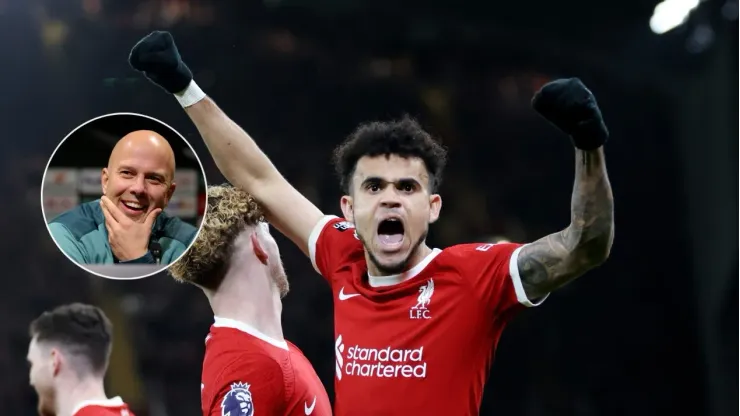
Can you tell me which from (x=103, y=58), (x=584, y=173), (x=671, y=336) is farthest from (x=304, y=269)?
(x=584, y=173)

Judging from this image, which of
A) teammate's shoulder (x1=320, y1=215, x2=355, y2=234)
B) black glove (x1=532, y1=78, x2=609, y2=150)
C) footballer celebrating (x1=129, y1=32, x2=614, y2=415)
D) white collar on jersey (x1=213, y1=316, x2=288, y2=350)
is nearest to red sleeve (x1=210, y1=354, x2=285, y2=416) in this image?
white collar on jersey (x1=213, y1=316, x2=288, y2=350)

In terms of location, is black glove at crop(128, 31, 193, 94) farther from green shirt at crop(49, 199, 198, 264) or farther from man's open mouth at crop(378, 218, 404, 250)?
man's open mouth at crop(378, 218, 404, 250)

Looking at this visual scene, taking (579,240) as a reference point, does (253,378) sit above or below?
below

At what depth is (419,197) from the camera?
2.37m

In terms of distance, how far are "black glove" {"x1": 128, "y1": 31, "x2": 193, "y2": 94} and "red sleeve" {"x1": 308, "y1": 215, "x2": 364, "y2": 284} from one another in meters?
0.66

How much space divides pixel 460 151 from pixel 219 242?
1833 millimetres

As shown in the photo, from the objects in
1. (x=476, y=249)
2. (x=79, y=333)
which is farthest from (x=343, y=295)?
(x=79, y=333)

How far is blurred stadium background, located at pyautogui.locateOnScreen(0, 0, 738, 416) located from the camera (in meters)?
4.25

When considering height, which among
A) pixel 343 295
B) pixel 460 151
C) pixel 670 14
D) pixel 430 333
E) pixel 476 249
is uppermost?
pixel 670 14

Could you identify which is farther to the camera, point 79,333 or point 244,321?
point 79,333

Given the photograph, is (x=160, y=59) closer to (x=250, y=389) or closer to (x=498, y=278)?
(x=250, y=389)

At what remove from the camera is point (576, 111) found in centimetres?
189

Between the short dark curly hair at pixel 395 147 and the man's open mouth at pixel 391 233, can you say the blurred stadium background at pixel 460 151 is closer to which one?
the short dark curly hair at pixel 395 147

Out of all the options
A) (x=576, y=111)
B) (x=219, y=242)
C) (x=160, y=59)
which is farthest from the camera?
(x=219, y=242)
